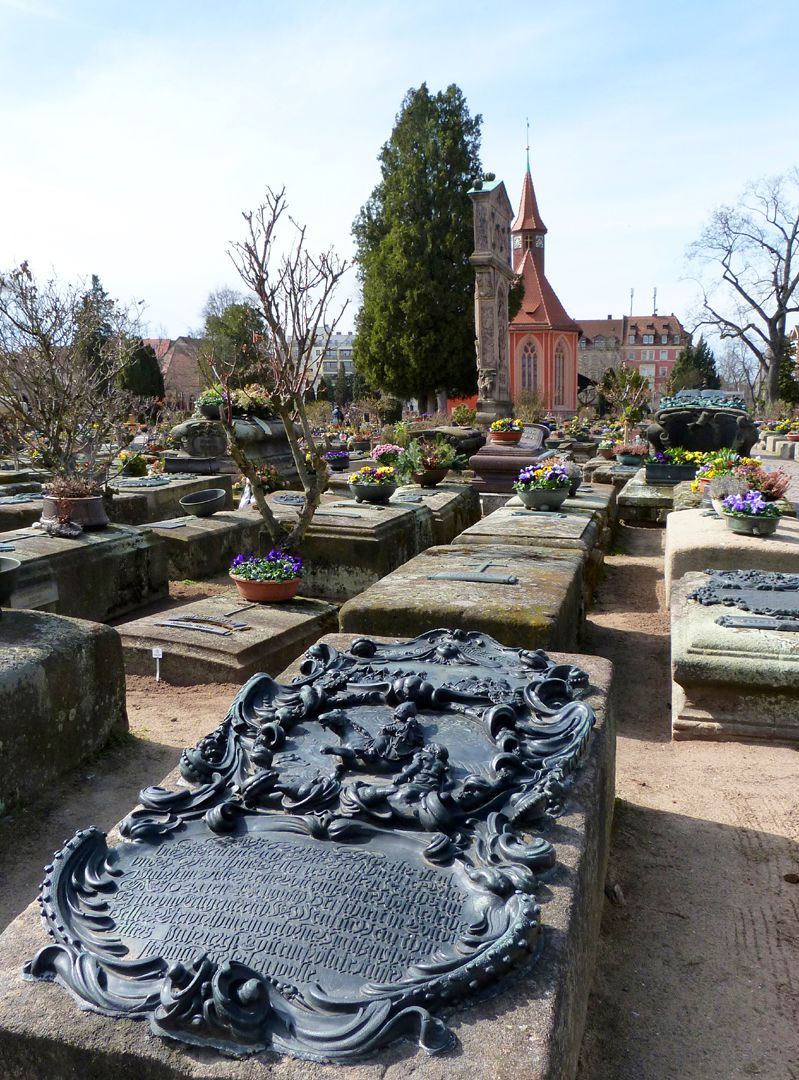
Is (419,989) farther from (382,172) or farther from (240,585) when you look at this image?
(382,172)

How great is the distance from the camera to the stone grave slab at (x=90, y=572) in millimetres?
6945

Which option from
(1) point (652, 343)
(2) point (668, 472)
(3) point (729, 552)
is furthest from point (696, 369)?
(3) point (729, 552)

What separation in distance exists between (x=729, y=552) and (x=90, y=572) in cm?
543

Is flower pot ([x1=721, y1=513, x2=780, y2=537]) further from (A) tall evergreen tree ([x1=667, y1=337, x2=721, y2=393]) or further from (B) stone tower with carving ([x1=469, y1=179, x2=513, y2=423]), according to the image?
(A) tall evergreen tree ([x1=667, y1=337, x2=721, y2=393])

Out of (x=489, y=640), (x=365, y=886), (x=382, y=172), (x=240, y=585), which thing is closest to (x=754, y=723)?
(x=489, y=640)

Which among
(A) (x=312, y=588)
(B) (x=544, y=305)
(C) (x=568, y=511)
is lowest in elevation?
(A) (x=312, y=588)

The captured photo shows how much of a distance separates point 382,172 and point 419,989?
39867 millimetres

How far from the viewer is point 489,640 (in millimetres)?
3641

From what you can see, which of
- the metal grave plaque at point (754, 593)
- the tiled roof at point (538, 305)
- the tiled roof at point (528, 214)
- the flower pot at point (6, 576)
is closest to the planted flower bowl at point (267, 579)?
the flower pot at point (6, 576)

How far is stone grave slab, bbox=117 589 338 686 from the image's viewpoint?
19.3ft

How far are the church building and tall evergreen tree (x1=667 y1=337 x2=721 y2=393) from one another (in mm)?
10733

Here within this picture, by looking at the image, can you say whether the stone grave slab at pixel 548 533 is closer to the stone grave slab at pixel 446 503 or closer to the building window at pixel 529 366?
the stone grave slab at pixel 446 503

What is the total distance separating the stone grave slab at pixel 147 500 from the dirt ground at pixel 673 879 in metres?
6.13

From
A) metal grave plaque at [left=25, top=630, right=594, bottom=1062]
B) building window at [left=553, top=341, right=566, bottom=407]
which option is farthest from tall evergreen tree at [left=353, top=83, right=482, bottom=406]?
metal grave plaque at [left=25, top=630, right=594, bottom=1062]
